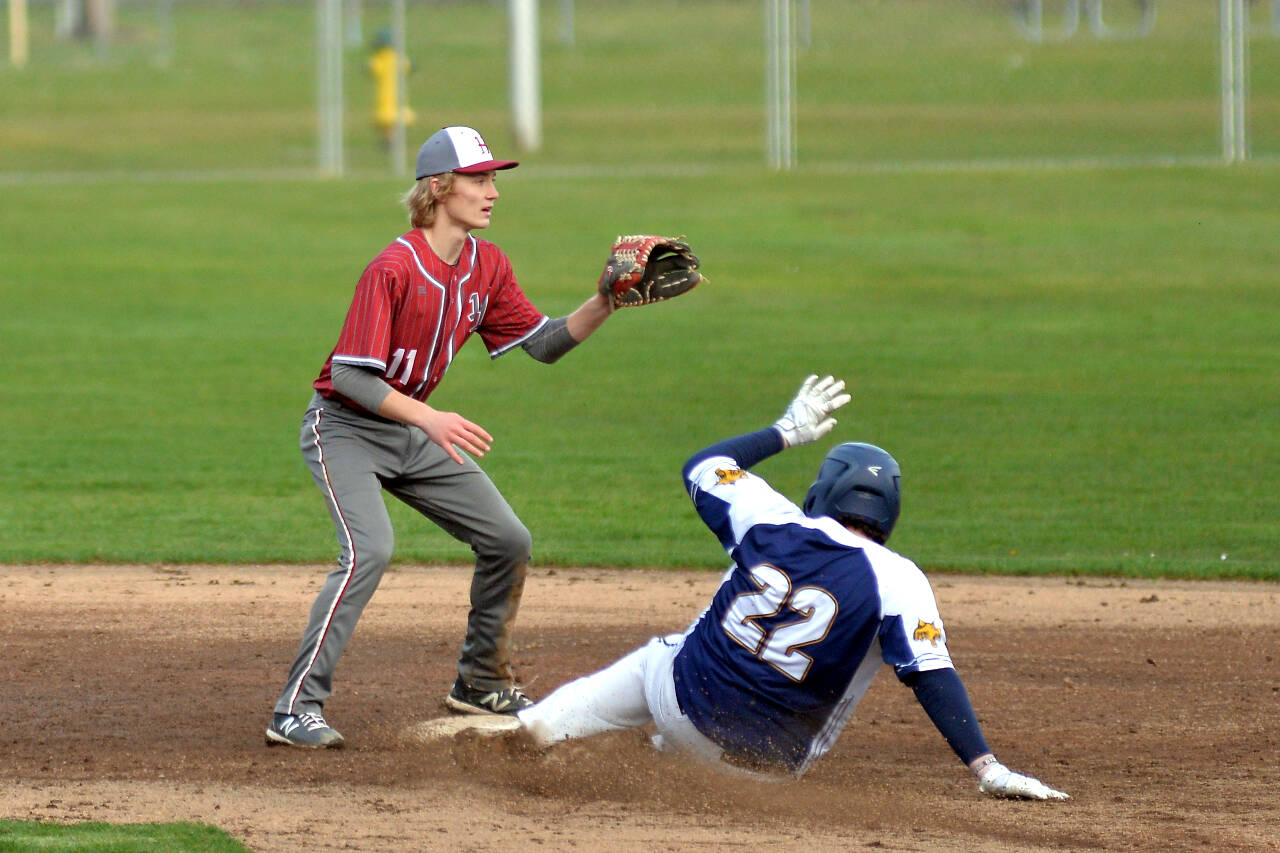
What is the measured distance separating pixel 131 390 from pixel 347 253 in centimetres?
613

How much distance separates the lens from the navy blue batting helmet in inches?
183

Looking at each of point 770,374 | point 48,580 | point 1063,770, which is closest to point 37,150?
point 770,374

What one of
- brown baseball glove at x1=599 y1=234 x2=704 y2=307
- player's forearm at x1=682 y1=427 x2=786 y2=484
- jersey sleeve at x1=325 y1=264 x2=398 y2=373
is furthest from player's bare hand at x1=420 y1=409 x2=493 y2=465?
brown baseball glove at x1=599 y1=234 x2=704 y2=307

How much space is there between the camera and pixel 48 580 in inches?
323

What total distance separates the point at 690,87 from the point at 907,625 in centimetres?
2471

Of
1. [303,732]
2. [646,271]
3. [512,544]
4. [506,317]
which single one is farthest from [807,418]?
[303,732]

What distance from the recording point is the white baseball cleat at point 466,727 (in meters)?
5.29

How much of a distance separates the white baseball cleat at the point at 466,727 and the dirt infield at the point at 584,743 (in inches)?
2.3

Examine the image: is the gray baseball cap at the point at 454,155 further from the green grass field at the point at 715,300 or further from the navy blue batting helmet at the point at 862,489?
the green grass field at the point at 715,300

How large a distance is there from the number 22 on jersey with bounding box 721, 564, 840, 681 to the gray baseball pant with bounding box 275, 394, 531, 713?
4.38 ft

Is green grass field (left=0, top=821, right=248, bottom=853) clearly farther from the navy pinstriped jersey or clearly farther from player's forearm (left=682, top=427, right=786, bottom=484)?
player's forearm (left=682, top=427, right=786, bottom=484)

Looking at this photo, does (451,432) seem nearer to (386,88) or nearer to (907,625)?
(907,625)

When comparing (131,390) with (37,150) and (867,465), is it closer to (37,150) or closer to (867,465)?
(867,465)

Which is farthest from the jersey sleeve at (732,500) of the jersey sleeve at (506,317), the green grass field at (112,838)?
the green grass field at (112,838)
